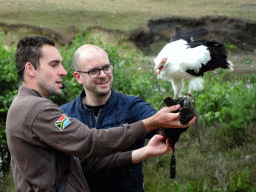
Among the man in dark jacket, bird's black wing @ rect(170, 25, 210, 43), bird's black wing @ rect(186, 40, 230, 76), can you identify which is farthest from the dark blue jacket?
bird's black wing @ rect(186, 40, 230, 76)

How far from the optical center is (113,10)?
22.3 feet

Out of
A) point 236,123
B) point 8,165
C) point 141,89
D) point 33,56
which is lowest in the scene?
point 8,165

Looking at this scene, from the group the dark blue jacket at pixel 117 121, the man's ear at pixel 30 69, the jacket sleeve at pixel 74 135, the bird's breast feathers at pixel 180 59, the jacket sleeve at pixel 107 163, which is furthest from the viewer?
the bird's breast feathers at pixel 180 59

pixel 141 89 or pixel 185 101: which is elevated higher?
pixel 185 101

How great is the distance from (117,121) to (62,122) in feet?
2.41

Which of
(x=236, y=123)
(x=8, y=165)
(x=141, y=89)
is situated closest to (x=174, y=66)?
(x=141, y=89)

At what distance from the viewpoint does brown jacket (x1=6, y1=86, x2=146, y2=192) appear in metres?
1.66

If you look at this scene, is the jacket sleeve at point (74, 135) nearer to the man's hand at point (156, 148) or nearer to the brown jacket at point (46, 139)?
the brown jacket at point (46, 139)

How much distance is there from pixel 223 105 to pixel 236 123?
0.76m

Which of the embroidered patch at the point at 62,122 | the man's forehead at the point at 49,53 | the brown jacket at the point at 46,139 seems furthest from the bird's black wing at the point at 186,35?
the embroidered patch at the point at 62,122

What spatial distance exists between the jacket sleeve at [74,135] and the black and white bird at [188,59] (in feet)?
3.77

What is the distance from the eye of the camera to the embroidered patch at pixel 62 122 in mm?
1658

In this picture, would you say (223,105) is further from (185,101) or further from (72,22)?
(185,101)

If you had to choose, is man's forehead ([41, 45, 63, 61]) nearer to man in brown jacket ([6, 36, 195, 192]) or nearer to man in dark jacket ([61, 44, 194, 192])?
man in brown jacket ([6, 36, 195, 192])
